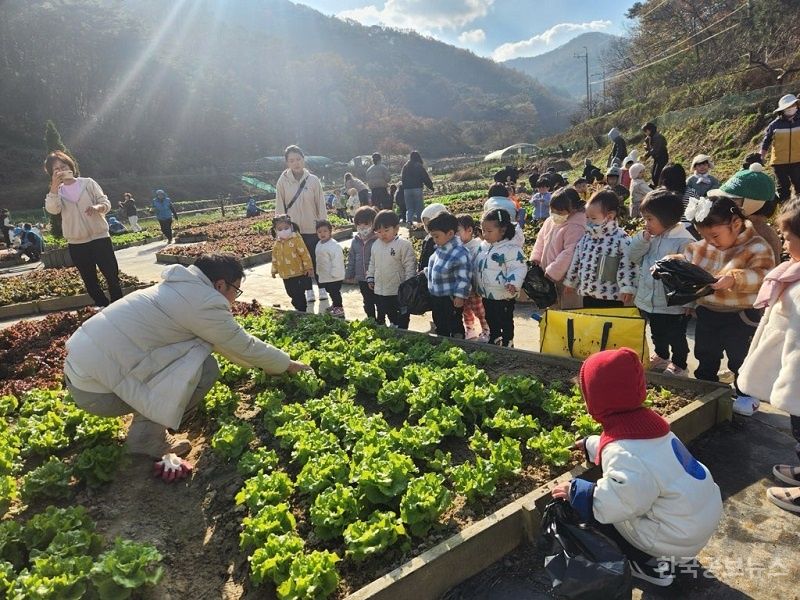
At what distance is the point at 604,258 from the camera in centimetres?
530

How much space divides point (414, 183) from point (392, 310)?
741 centimetres

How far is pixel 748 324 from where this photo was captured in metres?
4.20

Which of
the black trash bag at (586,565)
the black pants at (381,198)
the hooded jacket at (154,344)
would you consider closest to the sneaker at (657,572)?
the black trash bag at (586,565)

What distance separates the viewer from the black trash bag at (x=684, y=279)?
395 centimetres

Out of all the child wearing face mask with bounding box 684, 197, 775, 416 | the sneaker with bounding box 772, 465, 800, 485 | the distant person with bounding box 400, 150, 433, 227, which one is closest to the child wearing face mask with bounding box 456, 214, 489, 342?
the child wearing face mask with bounding box 684, 197, 775, 416

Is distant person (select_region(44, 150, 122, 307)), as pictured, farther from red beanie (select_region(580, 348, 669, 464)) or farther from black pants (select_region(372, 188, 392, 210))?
black pants (select_region(372, 188, 392, 210))

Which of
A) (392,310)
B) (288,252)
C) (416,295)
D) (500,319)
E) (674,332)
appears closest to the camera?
(674,332)

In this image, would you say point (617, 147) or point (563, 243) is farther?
point (617, 147)

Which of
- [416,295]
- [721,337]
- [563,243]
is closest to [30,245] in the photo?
[416,295]

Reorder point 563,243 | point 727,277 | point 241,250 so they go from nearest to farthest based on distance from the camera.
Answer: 1. point 727,277
2. point 563,243
3. point 241,250

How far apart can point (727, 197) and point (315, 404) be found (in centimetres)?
384

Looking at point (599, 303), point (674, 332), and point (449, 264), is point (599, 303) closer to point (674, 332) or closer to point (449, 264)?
point (674, 332)

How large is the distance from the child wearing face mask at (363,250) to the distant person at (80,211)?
359 cm

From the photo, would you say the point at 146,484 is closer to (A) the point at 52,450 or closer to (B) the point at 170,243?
(A) the point at 52,450
